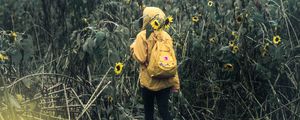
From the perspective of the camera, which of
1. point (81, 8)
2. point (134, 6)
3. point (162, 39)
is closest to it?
point (162, 39)

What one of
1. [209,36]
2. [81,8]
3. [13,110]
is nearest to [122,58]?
[209,36]

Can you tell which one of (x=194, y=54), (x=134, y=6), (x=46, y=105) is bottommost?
(x=46, y=105)

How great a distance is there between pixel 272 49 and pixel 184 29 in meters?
0.79

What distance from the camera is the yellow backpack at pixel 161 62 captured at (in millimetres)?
3188

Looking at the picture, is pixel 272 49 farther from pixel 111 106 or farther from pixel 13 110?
pixel 13 110

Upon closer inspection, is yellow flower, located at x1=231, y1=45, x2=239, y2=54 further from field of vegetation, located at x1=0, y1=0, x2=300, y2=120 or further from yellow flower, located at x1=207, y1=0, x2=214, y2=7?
yellow flower, located at x1=207, y1=0, x2=214, y2=7

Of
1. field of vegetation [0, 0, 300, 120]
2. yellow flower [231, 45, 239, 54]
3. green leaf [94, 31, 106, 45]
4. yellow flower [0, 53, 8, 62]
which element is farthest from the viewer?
yellow flower [231, 45, 239, 54]

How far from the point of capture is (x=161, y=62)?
3.20 m

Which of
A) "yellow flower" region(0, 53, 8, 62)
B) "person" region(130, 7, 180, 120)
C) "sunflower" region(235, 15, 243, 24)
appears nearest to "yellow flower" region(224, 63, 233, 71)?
"sunflower" region(235, 15, 243, 24)

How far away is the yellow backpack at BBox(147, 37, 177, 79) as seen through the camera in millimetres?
3188

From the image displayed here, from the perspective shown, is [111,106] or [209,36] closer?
[111,106]

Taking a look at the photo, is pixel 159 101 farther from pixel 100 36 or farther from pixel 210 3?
pixel 210 3

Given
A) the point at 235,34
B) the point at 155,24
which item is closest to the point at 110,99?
the point at 155,24

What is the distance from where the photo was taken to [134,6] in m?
4.26
